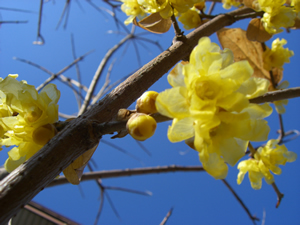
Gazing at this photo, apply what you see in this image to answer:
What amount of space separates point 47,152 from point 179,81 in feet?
1.01

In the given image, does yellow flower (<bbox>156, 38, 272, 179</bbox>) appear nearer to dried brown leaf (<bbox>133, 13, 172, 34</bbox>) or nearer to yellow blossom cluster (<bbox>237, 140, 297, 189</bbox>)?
dried brown leaf (<bbox>133, 13, 172, 34</bbox>)

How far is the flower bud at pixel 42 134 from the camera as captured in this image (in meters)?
0.51

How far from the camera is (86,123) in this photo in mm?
477

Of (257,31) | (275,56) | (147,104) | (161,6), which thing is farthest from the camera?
(275,56)

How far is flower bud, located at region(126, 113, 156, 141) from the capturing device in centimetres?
44

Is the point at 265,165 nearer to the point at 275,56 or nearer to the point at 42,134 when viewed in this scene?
the point at 275,56

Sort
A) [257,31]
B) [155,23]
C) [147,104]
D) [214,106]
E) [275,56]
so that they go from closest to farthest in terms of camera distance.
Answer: [214,106]
[147,104]
[155,23]
[257,31]
[275,56]

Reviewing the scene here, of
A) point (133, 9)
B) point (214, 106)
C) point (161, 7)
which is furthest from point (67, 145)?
point (133, 9)

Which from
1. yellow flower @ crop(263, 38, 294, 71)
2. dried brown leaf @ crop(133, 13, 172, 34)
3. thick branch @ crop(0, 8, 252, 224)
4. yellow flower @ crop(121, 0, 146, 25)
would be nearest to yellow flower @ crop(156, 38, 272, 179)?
thick branch @ crop(0, 8, 252, 224)

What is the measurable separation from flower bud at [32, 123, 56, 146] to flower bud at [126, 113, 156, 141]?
0.21 m

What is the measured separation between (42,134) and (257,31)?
103cm

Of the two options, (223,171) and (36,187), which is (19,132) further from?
(223,171)

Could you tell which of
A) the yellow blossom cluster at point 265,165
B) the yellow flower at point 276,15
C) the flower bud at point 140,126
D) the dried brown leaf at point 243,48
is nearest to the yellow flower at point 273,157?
the yellow blossom cluster at point 265,165

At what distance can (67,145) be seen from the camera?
0.45m
